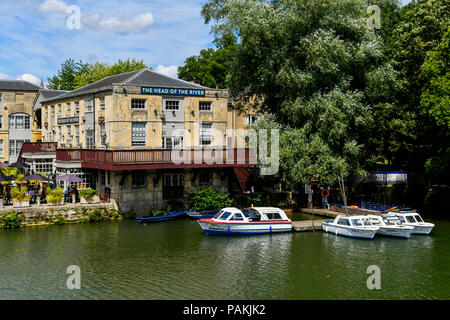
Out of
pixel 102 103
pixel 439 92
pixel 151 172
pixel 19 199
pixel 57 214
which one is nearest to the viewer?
pixel 19 199

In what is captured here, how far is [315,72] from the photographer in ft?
124

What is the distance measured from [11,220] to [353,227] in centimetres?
2320

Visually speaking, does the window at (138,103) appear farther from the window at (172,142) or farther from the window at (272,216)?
the window at (272,216)

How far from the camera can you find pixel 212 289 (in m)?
20.7

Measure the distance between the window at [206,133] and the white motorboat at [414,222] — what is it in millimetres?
17015

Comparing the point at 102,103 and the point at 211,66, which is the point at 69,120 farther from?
the point at 211,66

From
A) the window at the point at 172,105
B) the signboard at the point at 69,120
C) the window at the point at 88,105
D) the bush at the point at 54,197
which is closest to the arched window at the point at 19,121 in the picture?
the signboard at the point at 69,120

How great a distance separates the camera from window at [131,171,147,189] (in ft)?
125

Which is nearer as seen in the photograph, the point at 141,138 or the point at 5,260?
the point at 5,260

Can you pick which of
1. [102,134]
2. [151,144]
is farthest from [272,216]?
[102,134]

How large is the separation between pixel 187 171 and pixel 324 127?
11.7 m

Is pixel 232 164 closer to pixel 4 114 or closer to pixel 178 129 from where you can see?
pixel 178 129

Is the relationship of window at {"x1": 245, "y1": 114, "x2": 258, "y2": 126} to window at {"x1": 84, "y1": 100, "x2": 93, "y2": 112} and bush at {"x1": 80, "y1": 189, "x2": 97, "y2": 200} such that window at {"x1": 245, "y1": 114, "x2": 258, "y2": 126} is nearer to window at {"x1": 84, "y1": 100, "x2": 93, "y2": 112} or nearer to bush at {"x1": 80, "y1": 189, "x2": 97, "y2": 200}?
window at {"x1": 84, "y1": 100, "x2": 93, "y2": 112}
